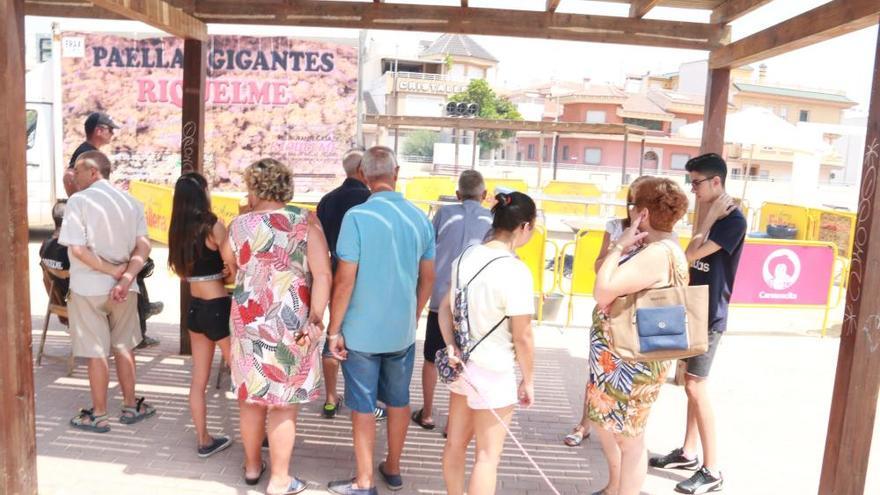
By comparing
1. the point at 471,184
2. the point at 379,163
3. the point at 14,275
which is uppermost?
the point at 379,163

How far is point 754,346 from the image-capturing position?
24.7 ft

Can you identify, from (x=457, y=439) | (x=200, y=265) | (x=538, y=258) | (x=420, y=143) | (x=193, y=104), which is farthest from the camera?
(x=420, y=143)

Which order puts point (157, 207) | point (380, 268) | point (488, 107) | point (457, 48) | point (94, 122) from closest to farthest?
point (380, 268) < point (94, 122) < point (157, 207) < point (488, 107) < point (457, 48)

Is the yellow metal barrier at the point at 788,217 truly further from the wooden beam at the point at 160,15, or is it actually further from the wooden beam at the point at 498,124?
the wooden beam at the point at 160,15

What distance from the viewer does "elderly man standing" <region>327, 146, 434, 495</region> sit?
3.44m

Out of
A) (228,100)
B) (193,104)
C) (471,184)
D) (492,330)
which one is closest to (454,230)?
(471,184)

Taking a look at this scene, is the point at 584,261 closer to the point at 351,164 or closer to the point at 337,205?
the point at 351,164

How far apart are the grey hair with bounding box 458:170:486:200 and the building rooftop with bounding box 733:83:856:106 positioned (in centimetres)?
6261

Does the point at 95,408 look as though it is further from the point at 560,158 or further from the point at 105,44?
the point at 560,158

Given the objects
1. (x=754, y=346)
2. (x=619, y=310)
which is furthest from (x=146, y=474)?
(x=754, y=346)

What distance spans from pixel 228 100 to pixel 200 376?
37.1 feet

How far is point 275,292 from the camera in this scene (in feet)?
11.5

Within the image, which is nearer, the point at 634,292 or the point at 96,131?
the point at 634,292

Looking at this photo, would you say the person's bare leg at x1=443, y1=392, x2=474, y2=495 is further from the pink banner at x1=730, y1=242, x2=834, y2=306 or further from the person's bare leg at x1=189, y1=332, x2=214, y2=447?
the pink banner at x1=730, y1=242, x2=834, y2=306
